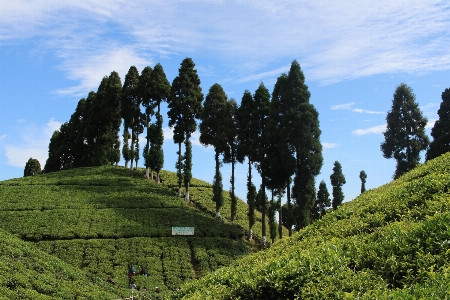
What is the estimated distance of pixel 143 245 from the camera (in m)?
30.2

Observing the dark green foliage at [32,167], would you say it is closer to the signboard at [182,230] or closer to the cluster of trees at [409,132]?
the signboard at [182,230]

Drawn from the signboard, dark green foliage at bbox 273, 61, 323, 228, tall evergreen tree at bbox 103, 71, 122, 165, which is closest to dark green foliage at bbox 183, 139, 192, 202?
the signboard

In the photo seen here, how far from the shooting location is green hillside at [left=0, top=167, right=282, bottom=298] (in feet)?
91.4

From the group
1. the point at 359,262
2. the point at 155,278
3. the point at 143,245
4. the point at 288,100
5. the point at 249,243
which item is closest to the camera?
the point at 359,262

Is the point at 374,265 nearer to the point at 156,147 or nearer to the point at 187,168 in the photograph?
the point at 187,168

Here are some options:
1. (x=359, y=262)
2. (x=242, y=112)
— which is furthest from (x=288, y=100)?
(x=359, y=262)

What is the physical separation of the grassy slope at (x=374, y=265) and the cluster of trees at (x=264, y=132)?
2221 cm

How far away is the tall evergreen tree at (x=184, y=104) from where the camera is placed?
41.8 m

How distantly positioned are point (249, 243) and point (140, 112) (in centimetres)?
2164

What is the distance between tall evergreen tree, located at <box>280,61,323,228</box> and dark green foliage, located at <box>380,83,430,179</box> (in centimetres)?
Result: 842

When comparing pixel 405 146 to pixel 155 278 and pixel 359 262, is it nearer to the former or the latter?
pixel 155 278

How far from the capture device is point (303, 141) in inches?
1259

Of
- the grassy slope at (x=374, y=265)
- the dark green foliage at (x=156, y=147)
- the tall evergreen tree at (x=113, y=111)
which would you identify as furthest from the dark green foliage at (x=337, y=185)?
the grassy slope at (x=374, y=265)

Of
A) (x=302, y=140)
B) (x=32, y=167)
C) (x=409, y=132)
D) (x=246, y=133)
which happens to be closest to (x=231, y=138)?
(x=246, y=133)
